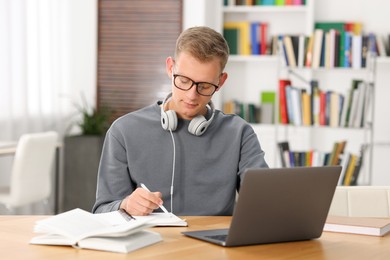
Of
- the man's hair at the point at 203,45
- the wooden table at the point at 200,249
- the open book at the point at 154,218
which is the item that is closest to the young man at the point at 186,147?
the man's hair at the point at 203,45

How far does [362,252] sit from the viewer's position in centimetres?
199

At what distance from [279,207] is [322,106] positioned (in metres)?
3.73

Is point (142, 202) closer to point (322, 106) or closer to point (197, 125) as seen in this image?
point (197, 125)

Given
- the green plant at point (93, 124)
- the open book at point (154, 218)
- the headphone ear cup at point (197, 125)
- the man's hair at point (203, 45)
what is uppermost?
the man's hair at point (203, 45)

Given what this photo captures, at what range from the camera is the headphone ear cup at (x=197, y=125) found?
2.54 metres

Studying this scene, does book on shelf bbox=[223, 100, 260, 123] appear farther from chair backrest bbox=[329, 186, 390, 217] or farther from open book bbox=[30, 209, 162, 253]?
open book bbox=[30, 209, 162, 253]

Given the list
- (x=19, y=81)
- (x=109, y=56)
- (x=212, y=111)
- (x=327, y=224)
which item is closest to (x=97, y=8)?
(x=109, y=56)

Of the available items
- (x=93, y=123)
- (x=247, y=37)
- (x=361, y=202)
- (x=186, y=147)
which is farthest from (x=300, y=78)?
(x=186, y=147)

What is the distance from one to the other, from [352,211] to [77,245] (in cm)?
107

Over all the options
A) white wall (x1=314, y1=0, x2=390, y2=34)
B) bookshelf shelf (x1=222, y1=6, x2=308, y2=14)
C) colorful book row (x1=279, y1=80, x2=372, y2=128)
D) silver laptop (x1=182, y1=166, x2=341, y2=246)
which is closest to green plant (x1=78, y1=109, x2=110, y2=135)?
bookshelf shelf (x1=222, y1=6, x2=308, y2=14)

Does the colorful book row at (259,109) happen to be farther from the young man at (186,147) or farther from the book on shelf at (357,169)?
the young man at (186,147)

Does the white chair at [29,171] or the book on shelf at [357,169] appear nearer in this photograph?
the white chair at [29,171]

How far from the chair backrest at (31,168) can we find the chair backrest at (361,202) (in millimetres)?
2861

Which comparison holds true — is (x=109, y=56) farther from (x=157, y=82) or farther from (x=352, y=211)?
(x=352, y=211)
